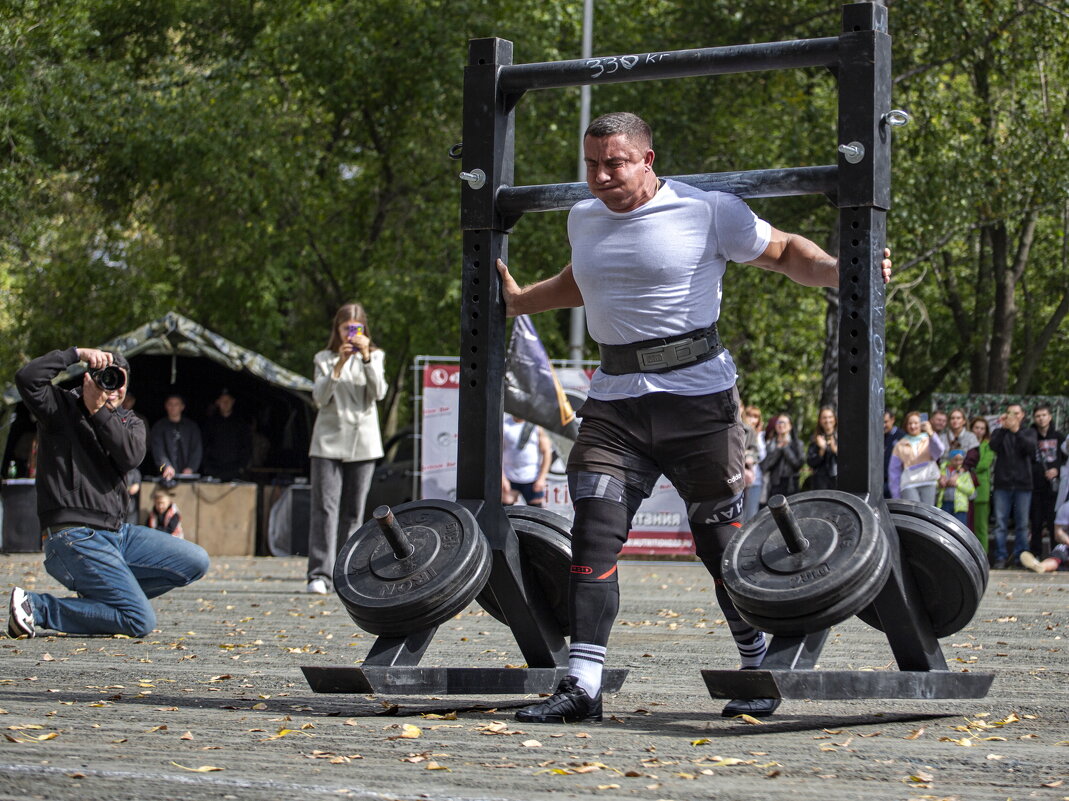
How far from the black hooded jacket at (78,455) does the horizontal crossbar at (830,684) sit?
4.41m

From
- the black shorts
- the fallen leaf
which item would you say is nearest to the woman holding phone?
the black shorts

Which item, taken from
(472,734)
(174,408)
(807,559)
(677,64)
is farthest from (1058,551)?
(472,734)

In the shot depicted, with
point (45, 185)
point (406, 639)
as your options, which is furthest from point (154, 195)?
point (406, 639)

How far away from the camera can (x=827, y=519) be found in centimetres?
528

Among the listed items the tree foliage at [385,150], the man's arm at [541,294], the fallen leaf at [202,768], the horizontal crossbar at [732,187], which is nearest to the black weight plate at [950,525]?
the horizontal crossbar at [732,187]

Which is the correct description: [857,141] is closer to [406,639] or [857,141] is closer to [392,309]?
[406,639]

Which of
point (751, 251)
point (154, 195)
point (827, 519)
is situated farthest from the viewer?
point (154, 195)

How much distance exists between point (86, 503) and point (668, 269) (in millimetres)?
4338

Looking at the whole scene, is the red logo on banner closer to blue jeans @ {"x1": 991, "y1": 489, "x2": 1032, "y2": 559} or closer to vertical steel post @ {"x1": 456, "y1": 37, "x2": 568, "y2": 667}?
blue jeans @ {"x1": 991, "y1": 489, "x2": 1032, "y2": 559}

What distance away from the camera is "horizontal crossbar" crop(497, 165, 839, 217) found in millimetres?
5633

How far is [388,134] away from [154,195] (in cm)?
427

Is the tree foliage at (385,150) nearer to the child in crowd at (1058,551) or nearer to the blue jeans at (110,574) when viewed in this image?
the child in crowd at (1058,551)

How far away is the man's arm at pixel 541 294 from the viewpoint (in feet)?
19.6

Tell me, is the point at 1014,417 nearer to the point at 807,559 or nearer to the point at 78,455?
the point at 78,455
